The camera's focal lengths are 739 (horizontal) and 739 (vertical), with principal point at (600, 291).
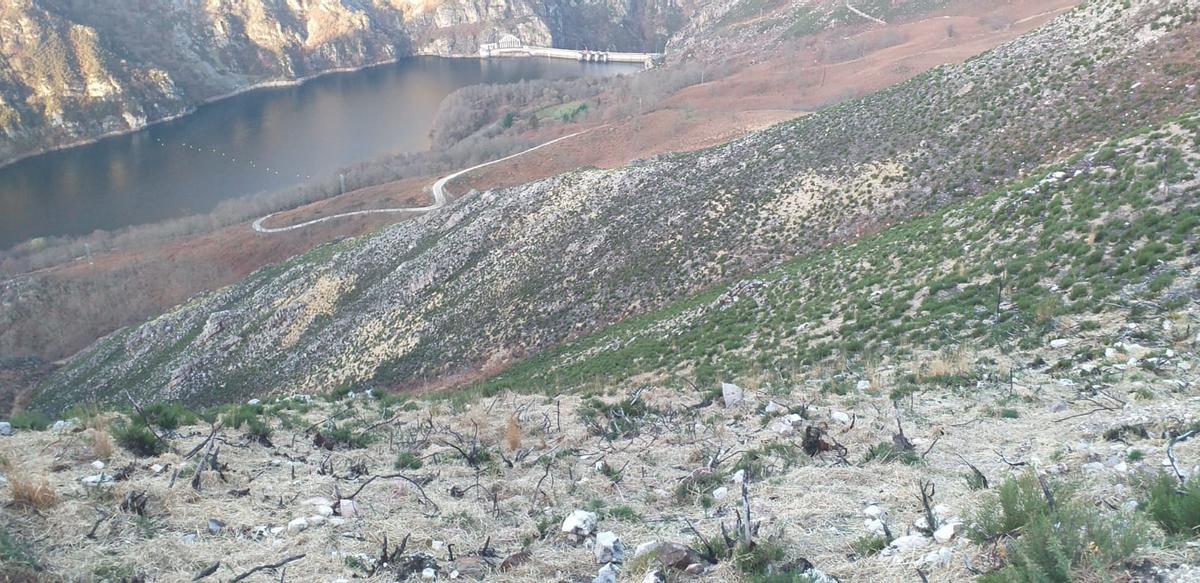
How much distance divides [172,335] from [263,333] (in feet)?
32.2

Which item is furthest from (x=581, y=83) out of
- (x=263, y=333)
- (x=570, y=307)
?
(x=570, y=307)

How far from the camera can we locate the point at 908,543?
17.8 feet

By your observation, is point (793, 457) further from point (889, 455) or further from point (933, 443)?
point (933, 443)

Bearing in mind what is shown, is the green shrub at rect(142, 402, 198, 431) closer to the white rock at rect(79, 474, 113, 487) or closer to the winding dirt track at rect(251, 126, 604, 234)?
the white rock at rect(79, 474, 113, 487)

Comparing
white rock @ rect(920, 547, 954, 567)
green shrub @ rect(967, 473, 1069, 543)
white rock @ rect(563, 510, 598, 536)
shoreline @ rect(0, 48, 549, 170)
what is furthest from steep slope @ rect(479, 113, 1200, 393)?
shoreline @ rect(0, 48, 549, 170)

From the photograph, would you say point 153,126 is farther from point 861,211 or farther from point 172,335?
point 861,211

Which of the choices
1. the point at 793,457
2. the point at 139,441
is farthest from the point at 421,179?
the point at 793,457

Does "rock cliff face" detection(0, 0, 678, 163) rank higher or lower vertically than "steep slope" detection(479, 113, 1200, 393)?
higher

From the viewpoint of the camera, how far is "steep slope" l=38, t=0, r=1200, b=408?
23.0 meters

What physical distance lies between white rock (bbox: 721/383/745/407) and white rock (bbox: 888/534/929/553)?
6.12 metres

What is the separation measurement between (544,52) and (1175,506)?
196980 millimetres

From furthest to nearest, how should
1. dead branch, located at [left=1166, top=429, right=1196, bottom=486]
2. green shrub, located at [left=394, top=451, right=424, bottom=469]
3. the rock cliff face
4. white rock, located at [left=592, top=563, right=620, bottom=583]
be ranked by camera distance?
1. the rock cliff face
2. green shrub, located at [left=394, top=451, right=424, bottom=469]
3. white rock, located at [left=592, top=563, right=620, bottom=583]
4. dead branch, located at [left=1166, top=429, right=1196, bottom=486]

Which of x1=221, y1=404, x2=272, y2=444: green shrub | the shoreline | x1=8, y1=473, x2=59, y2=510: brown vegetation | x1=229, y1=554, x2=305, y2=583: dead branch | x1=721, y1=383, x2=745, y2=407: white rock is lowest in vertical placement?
x1=721, y1=383, x2=745, y2=407: white rock

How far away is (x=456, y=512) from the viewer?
7.46 metres
